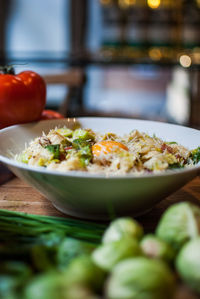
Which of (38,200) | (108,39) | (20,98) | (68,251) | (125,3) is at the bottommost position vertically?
(38,200)

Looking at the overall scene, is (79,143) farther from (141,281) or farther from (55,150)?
(141,281)

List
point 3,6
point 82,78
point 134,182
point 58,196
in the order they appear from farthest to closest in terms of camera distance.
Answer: point 3,6
point 82,78
point 58,196
point 134,182

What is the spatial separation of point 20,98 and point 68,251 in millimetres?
891

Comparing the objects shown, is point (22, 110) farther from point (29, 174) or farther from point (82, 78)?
point (82, 78)

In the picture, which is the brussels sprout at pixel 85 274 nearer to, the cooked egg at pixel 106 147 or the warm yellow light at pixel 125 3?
the cooked egg at pixel 106 147

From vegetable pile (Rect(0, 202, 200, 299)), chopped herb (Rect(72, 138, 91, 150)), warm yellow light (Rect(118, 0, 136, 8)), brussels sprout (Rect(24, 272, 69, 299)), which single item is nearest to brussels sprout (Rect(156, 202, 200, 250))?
vegetable pile (Rect(0, 202, 200, 299))

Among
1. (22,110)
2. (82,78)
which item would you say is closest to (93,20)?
(82,78)

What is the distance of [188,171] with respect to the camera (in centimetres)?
89

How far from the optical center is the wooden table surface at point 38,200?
1.05 m

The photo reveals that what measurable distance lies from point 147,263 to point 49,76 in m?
2.44

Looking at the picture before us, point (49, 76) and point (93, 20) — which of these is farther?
point (93, 20)

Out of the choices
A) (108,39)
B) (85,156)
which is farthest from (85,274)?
(108,39)

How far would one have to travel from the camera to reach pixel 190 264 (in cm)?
61

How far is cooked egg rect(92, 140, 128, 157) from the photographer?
3.54 ft
